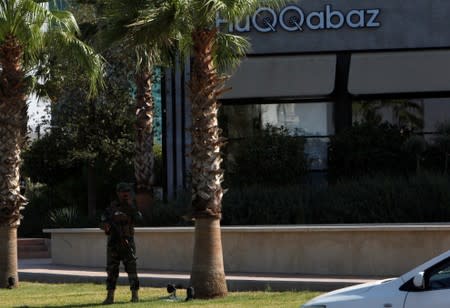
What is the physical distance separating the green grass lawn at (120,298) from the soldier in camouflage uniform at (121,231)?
46 centimetres

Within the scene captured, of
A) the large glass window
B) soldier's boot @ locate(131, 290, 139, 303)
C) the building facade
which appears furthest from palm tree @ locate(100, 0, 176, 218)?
the large glass window

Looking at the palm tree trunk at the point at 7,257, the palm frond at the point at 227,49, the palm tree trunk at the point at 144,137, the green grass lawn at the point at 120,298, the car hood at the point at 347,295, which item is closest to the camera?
the car hood at the point at 347,295

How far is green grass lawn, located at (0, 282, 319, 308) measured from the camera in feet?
45.3

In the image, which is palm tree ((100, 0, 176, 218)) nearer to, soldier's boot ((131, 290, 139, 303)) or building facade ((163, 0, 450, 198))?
building facade ((163, 0, 450, 198))

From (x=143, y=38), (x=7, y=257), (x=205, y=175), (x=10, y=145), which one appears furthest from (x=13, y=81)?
(x=205, y=175)

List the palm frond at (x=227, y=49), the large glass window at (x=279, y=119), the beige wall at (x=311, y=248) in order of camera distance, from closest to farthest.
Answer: the beige wall at (x=311, y=248), the palm frond at (x=227, y=49), the large glass window at (x=279, y=119)

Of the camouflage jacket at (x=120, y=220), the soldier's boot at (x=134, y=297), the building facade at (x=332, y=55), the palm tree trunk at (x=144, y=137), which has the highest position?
the building facade at (x=332, y=55)

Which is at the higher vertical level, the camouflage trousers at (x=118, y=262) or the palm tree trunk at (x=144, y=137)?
the palm tree trunk at (x=144, y=137)

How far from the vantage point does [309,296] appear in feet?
47.0

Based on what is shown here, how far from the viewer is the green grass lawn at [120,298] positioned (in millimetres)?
13820

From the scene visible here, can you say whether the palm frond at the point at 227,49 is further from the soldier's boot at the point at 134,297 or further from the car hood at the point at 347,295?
the car hood at the point at 347,295

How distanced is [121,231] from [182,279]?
10.00ft

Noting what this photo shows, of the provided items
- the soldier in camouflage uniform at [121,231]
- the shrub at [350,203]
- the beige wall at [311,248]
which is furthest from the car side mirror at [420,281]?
the shrub at [350,203]

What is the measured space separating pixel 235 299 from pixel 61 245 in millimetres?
8202
